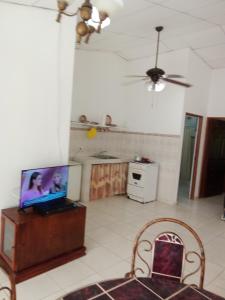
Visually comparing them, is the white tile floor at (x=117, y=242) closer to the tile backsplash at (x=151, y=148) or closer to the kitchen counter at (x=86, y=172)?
the kitchen counter at (x=86, y=172)

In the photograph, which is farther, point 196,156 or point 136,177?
point 196,156

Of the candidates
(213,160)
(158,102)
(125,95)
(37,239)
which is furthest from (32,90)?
(213,160)

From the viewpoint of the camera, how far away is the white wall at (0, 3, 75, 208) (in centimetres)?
241

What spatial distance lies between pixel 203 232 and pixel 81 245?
1.92m

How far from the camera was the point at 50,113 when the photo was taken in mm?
2756

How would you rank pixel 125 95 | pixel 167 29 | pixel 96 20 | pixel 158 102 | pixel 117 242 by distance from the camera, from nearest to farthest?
pixel 96 20
pixel 117 242
pixel 167 29
pixel 158 102
pixel 125 95

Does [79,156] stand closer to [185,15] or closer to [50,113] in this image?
[50,113]

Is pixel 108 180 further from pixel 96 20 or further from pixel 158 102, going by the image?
pixel 96 20

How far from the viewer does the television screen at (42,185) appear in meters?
2.36

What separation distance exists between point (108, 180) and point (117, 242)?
191 cm

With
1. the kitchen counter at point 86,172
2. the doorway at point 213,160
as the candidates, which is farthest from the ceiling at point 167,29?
the kitchen counter at point 86,172

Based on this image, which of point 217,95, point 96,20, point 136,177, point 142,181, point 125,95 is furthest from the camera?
point 125,95

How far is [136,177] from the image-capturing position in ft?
16.3

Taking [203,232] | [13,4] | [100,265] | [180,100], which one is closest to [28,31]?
[13,4]
